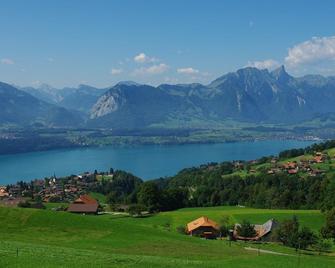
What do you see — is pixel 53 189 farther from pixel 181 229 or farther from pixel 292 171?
pixel 181 229

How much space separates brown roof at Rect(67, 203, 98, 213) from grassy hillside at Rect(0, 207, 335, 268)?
39.9m

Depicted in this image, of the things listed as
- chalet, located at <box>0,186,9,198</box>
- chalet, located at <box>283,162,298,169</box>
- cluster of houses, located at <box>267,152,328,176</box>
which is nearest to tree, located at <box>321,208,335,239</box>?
cluster of houses, located at <box>267,152,328,176</box>

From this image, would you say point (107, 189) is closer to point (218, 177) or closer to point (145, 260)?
point (218, 177)

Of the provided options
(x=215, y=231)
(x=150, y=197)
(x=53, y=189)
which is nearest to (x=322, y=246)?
(x=215, y=231)

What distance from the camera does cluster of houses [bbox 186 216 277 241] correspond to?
5553 centimetres

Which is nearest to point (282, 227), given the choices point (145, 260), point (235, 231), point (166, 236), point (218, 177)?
point (235, 231)

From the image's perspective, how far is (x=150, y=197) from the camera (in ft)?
277

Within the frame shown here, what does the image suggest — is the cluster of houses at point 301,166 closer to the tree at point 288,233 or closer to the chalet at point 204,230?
the chalet at point 204,230

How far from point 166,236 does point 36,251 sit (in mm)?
16300

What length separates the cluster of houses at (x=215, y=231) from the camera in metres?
55.5

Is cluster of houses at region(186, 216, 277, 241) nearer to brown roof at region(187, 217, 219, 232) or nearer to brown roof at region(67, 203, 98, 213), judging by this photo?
brown roof at region(187, 217, 219, 232)

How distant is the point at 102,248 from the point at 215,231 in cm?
2787

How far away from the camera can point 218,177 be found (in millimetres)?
121688

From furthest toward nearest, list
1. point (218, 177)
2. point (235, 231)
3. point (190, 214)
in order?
point (218, 177) → point (190, 214) → point (235, 231)
